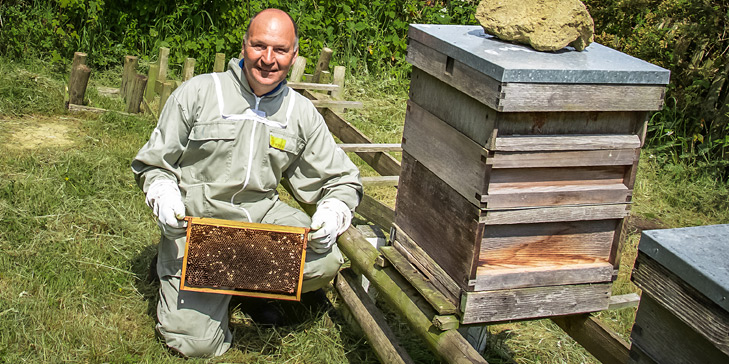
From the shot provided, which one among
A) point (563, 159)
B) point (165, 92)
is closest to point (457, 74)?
point (563, 159)

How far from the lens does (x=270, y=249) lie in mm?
3180

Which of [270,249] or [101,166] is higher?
[270,249]

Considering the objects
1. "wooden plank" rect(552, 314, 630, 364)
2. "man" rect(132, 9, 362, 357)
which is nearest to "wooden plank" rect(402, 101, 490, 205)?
"man" rect(132, 9, 362, 357)

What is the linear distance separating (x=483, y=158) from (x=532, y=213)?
0.32m

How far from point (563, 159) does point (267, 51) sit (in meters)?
1.40

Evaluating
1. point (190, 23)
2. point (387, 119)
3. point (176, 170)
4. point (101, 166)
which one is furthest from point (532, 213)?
point (190, 23)

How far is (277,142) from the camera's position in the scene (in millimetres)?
3350

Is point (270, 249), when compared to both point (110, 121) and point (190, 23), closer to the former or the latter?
point (110, 121)

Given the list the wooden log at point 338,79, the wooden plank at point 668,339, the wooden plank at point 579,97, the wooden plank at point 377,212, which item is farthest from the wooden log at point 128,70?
the wooden plank at point 668,339

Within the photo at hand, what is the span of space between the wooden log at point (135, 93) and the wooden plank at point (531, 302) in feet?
14.9

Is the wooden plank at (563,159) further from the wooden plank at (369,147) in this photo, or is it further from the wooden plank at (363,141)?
the wooden plank at (369,147)

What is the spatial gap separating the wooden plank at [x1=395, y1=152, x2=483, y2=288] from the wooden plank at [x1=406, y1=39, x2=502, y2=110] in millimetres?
413

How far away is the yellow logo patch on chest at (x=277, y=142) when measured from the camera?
11.0 feet

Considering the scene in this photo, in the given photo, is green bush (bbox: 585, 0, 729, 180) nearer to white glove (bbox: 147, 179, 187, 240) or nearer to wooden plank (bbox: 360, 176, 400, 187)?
wooden plank (bbox: 360, 176, 400, 187)
